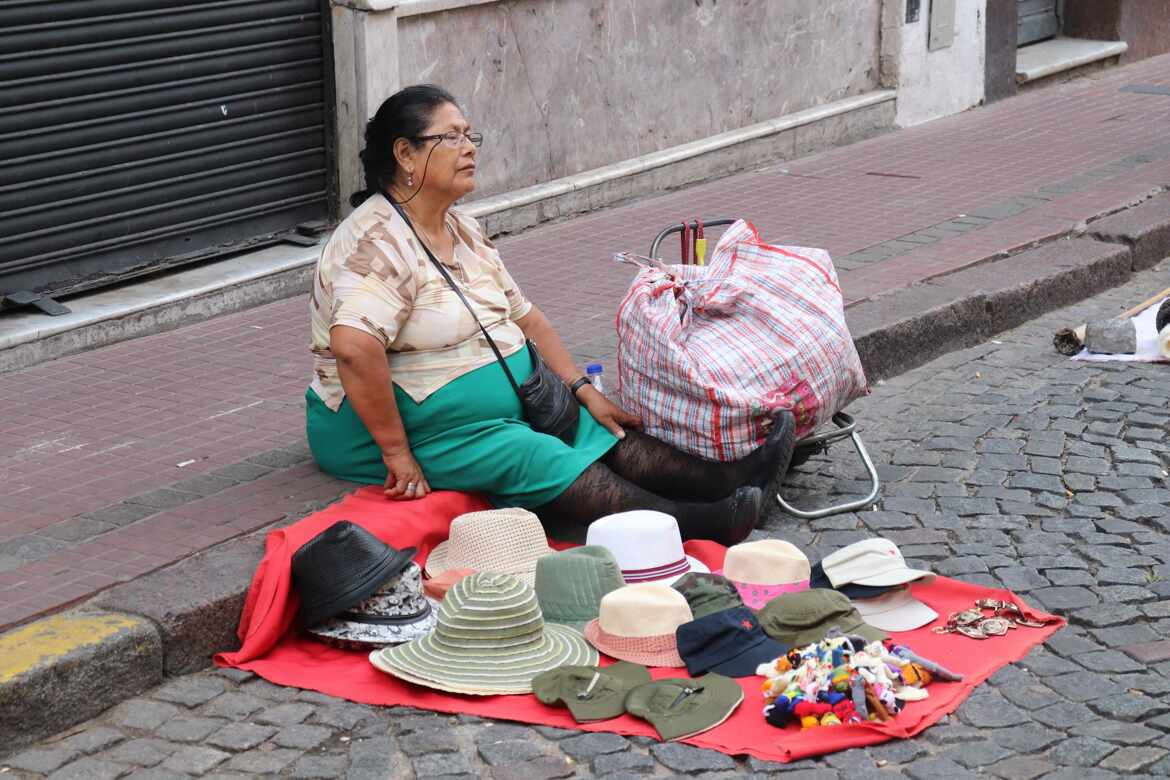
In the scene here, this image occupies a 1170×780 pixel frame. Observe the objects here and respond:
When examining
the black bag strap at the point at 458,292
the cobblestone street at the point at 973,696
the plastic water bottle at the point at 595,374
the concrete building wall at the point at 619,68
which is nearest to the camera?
the cobblestone street at the point at 973,696

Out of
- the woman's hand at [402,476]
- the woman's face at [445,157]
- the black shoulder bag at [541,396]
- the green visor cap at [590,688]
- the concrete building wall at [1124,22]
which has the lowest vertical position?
the green visor cap at [590,688]

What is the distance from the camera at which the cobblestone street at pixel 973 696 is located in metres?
3.43

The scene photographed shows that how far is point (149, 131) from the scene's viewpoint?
23.3ft

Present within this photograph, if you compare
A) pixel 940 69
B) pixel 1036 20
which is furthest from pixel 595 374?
pixel 1036 20

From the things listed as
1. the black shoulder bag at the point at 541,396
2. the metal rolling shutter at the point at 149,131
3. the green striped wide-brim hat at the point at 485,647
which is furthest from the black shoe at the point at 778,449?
the metal rolling shutter at the point at 149,131

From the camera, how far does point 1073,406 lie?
5.78m

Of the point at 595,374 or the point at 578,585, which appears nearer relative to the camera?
the point at 578,585

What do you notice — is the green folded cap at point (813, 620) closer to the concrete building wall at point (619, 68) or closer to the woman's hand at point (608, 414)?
the woman's hand at point (608, 414)

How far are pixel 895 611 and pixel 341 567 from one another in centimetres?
134

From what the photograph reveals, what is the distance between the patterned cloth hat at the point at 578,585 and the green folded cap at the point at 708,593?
0.18 meters

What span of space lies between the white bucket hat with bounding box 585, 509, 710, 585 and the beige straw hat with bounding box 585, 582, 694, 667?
297mm

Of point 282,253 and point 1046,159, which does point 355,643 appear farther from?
point 1046,159

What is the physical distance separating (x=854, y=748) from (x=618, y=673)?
23.6 inches

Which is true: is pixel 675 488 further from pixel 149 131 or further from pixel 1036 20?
pixel 1036 20
